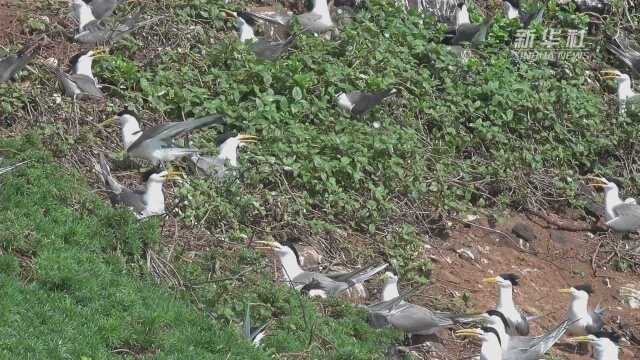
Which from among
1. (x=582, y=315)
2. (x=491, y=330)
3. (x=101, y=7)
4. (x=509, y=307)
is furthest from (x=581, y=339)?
(x=101, y=7)

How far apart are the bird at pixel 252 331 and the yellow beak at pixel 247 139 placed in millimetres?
2824

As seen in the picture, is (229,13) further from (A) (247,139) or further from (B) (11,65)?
(B) (11,65)

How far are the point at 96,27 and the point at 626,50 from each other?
7311 millimetres

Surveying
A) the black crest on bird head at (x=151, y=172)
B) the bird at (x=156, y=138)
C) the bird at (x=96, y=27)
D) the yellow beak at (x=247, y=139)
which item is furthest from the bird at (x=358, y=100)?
the black crest on bird head at (x=151, y=172)

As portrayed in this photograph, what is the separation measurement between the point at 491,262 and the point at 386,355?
300 cm

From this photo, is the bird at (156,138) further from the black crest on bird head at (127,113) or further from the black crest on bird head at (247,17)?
the black crest on bird head at (247,17)

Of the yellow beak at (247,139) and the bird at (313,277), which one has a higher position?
the yellow beak at (247,139)

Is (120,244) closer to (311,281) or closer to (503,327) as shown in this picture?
(311,281)

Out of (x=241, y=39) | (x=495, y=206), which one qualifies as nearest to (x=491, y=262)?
(x=495, y=206)

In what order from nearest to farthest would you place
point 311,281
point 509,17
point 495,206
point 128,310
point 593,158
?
point 128,310, point 311,281, point 495,206, point 593,158, point 509,17

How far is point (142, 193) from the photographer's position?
37.0ft

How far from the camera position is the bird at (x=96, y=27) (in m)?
13.5

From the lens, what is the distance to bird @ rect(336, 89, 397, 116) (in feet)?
44.5

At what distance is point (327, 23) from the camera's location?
15133 mm
